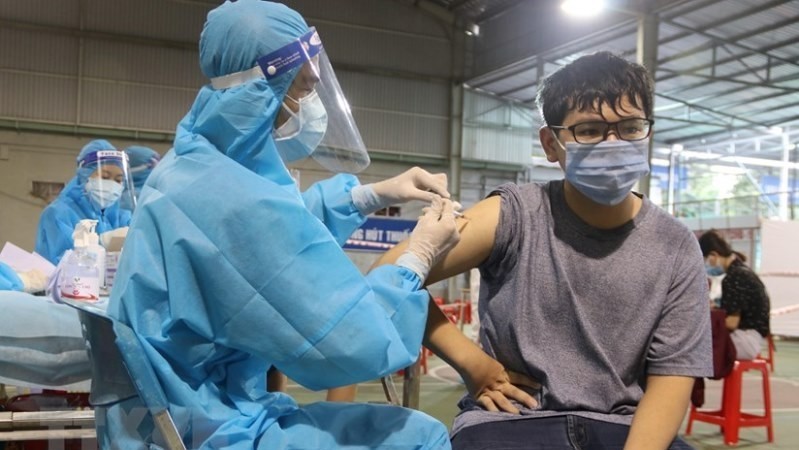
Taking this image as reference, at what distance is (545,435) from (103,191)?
2624mm

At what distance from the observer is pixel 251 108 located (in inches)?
46.0

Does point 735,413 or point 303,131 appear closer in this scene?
point 303,131

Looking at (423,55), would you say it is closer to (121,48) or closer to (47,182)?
(121,48)

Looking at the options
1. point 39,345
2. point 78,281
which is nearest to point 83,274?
point 78,281

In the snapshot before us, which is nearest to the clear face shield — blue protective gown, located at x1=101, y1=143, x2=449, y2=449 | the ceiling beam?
blue protective gown, located at x1=101, y1=143, x2=449, y2=449

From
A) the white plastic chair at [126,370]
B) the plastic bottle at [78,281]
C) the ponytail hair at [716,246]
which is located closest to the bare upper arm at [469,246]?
the white plastic chair at [126,370]

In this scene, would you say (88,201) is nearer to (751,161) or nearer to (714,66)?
(714,66)

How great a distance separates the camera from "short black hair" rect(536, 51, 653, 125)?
128cm

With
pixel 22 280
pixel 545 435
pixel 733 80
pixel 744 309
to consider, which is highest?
pixel 733 80

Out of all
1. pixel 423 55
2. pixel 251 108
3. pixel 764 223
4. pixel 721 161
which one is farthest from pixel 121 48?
pixel 721 161

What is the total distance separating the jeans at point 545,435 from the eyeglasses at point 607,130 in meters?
0.50

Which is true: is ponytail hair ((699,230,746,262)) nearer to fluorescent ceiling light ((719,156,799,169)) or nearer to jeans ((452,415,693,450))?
jeans ((452,415,693,450))

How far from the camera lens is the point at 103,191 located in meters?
3.25

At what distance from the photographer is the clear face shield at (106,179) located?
10.7 feet
